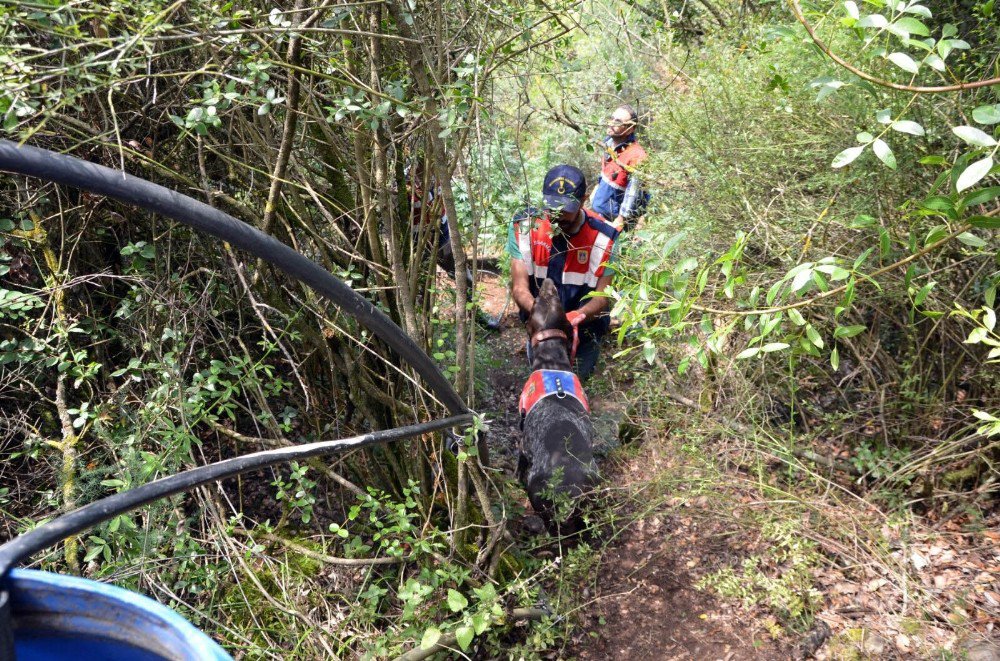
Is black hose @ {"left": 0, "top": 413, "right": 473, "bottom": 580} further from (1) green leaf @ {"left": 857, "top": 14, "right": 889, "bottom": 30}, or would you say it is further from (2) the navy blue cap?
(2) the navy blue cap

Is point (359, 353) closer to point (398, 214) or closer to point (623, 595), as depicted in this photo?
point (398, 214)

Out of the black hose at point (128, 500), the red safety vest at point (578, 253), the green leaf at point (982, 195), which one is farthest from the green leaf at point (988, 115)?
the red safety vest at point (578, 253)

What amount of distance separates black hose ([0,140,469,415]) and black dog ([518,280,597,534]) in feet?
5.85

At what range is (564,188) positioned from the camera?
4391 millimetres

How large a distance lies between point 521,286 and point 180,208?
346 centimetres

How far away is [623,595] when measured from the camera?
3.50 m

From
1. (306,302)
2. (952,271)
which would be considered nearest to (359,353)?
(306,302)

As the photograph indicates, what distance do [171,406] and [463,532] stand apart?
133cm

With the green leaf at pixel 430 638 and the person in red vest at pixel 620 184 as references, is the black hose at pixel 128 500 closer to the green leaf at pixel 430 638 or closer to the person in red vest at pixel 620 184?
the green leaf at pixel 430 638

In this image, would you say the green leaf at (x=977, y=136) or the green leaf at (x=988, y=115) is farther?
the green leaf at (x=988, y=115)

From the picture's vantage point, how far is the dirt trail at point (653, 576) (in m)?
3.23

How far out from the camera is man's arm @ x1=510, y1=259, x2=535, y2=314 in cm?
473

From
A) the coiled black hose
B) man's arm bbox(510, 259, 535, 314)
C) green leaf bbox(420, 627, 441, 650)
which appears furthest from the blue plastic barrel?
man's arm bbox(510, 259, 535, 314)

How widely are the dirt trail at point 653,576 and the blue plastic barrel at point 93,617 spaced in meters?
2.11
